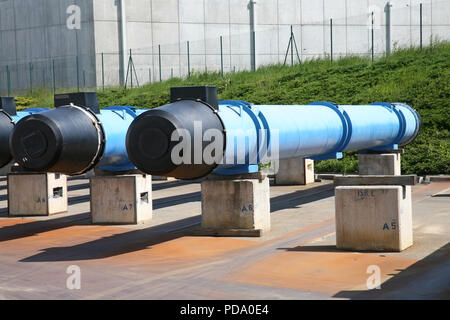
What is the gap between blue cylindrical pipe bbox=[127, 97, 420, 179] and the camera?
496 inches

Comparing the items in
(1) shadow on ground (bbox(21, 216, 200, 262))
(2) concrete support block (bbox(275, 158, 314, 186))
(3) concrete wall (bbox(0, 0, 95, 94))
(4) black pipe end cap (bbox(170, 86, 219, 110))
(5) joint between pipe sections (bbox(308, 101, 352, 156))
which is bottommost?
(1) shadow on ground (bbox(21, 216, 200, 262))

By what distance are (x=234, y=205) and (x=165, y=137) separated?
2.63 meters

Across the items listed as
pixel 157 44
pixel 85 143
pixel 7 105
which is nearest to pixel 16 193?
pixel 7 105

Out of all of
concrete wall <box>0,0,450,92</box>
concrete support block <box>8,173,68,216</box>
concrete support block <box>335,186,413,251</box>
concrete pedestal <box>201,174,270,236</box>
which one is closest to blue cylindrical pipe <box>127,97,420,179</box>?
concrete pedestal <box>201,174,270,236</box>

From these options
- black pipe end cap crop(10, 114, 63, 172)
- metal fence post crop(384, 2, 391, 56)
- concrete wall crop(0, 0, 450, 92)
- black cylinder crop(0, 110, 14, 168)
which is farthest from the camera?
metal fence post crop(384, 2, 391, 56)

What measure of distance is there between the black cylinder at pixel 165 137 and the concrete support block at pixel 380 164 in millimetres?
10952

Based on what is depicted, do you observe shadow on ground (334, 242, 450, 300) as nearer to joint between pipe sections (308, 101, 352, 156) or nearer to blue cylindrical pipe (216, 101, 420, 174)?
blue cylindrical pipe (216, 101, 420, 174)

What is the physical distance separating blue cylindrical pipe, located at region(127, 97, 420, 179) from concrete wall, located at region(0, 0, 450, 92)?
23.0 metres

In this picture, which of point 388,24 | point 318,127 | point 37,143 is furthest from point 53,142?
point 388,24

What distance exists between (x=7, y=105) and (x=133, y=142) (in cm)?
602

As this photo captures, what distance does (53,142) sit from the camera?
13312 mm

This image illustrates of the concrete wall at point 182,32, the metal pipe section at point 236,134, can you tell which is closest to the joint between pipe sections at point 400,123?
the metal pipe section at point 236,134

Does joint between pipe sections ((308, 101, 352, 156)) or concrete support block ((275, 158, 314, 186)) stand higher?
joint between pipe sections ((308, 101, 352, 156))
